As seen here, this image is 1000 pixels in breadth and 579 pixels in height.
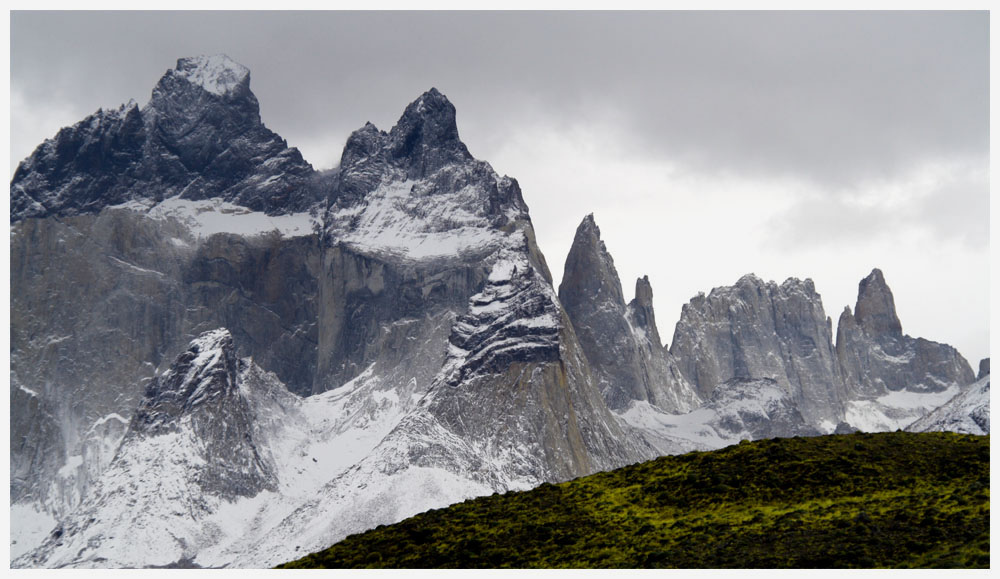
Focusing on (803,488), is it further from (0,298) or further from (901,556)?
(0,298)

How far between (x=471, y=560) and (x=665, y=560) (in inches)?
485

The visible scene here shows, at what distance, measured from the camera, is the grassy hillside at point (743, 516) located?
72.7 metres

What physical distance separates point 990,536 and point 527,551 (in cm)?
2682

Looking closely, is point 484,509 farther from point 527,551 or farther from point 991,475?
point 991,475

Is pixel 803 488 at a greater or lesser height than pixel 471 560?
greater

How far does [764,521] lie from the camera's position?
262 ft

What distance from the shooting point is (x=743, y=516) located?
3236 inches

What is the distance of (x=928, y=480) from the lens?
8606cm

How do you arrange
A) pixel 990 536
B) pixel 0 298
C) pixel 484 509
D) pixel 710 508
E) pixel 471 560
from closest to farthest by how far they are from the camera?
pixel 990 536 → pixel 471 560 → pixel 710 508 → pixel 484 509 → pixel 0 298

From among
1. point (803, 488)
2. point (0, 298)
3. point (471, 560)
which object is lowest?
point (471, 560)

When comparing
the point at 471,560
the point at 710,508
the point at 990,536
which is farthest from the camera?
the point at 710,508

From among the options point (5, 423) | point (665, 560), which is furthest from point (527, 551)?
point (5, 423)

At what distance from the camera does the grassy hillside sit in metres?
72.7

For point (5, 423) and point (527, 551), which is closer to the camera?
point (527, 551)
